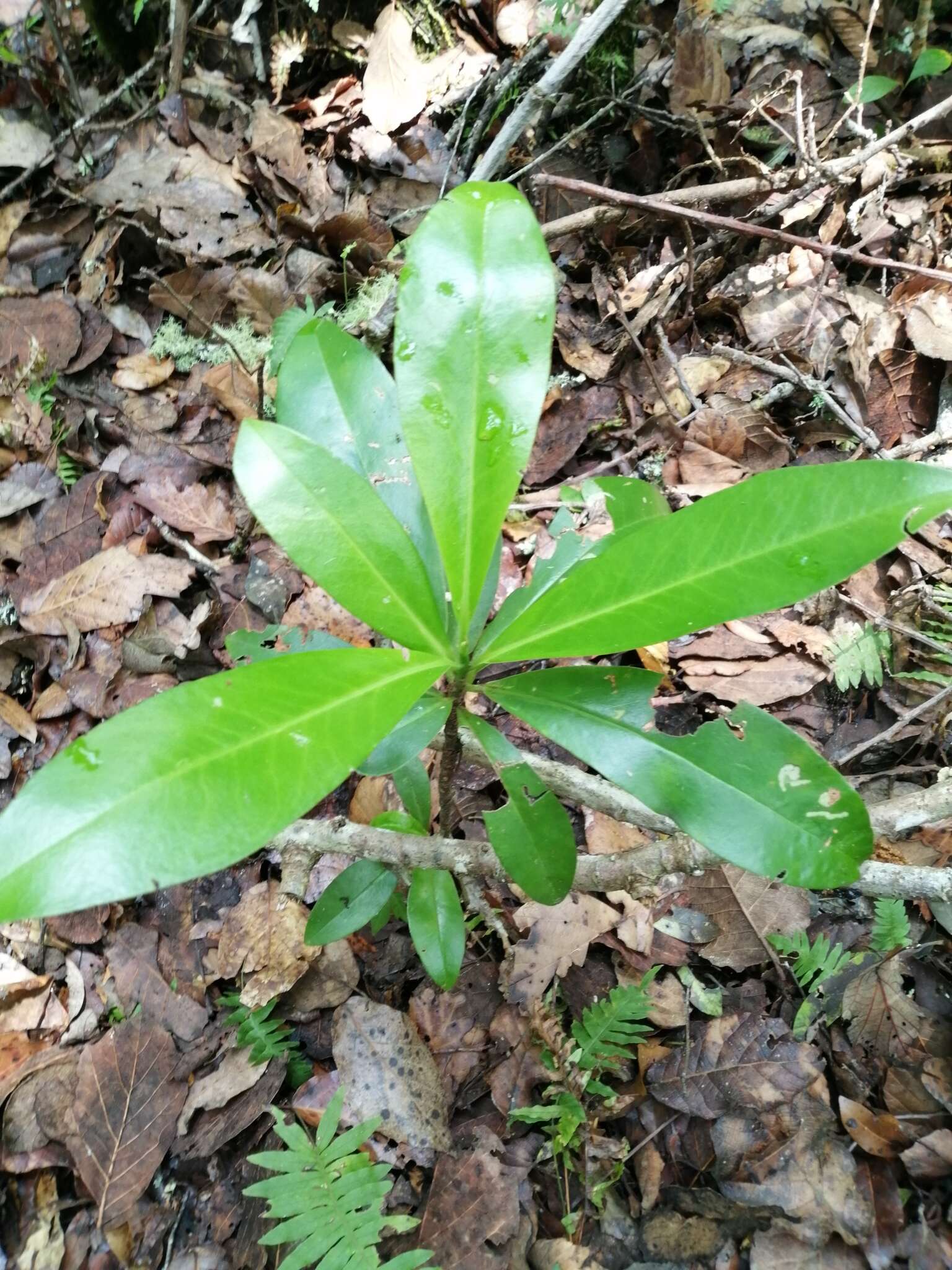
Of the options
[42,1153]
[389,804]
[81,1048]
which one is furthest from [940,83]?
[42,1153]

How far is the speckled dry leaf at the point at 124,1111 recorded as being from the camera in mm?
1386

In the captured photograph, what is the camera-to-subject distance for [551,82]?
2.15 metres

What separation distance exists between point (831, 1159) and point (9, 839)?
1.52 m

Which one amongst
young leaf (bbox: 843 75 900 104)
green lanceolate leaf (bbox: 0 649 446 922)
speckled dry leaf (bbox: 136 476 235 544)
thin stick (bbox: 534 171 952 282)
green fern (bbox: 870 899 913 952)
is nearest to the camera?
green lanceolate leaf (bbox: 0 649 446 922)

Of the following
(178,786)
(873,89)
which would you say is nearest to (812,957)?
(178,786)

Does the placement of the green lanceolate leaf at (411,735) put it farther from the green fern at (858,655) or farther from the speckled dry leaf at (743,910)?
the green fern at (858,655)

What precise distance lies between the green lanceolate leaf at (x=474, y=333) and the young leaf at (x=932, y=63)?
241 cm

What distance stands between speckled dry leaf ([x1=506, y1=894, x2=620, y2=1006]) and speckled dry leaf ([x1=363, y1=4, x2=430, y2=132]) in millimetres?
2805

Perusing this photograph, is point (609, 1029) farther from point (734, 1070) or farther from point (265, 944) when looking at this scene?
point (265, 944)

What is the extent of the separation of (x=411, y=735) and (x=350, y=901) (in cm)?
45

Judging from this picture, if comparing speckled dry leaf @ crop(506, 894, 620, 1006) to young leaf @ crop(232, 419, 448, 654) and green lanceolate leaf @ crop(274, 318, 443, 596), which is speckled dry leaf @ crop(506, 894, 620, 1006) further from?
green lanceolate leaf @ crop(274, 318, 443, 596)

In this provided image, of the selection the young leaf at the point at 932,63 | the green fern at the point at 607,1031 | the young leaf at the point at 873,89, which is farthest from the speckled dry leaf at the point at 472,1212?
the young leaf at the point at 932,63

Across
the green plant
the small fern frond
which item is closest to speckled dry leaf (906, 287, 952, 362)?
the green plant

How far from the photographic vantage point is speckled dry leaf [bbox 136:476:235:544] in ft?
6.91
